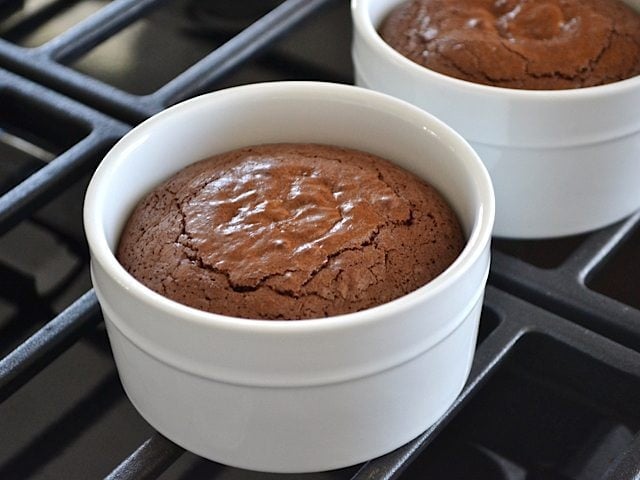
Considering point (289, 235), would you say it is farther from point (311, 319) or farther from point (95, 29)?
point (95, 29)

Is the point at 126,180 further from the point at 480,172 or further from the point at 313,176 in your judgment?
the point at 480,172

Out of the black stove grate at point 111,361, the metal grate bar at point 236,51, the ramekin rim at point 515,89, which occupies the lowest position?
the black stove grate at point 111,361

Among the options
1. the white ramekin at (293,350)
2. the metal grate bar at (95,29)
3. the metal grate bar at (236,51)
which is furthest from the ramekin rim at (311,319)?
the metal grate bar at (95,29)

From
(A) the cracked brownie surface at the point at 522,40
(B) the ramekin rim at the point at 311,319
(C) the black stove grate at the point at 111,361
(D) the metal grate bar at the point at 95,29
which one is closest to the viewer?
(B) the ramekin rim at the point at 311,319

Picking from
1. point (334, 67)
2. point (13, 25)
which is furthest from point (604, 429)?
point (13, 25)

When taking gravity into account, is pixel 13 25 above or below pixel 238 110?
below

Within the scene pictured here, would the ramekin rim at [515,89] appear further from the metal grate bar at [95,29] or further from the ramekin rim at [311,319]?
the metal grate bar at [95,29]

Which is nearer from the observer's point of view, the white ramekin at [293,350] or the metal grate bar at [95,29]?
the white ramekin at [293,350]
